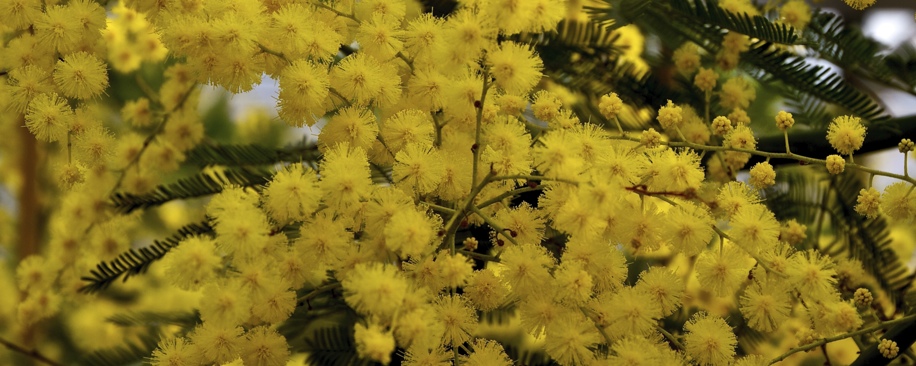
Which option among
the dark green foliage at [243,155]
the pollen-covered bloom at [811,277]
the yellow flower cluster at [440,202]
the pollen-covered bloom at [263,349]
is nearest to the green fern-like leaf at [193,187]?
the dark green foliage at [243,155]

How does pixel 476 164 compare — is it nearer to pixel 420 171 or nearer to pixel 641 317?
pixel 420 171

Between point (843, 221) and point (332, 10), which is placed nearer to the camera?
point (332, 10)

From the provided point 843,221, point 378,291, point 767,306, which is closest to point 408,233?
point 378,291

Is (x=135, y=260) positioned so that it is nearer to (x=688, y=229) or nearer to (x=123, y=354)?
(x=123, y=354)

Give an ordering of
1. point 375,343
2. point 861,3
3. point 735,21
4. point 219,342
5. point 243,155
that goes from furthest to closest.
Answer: point 243,155 < point 735,21 < point 861,3 < point 219,342 < point 375,343

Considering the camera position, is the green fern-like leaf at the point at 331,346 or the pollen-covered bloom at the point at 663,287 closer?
the pollen-covered bloom at the point at 663,287

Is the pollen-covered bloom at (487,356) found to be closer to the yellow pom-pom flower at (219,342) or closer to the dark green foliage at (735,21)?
the yellow pom-pom flower at (219,342)
